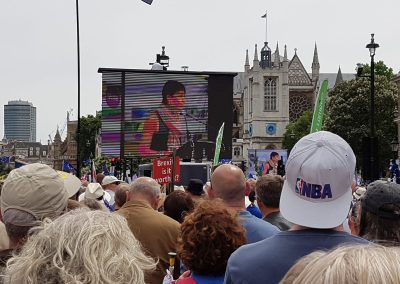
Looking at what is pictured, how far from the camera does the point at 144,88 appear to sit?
2895 cm

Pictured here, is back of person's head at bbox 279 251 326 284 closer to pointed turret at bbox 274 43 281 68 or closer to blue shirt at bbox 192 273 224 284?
blue shirt at bbox 192 273 224 284

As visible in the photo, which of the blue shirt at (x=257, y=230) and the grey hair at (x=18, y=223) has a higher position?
the grey hair at (x=18, y=223)

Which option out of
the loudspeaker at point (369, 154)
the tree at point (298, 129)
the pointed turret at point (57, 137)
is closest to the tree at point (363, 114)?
the tree at point (298, 129)

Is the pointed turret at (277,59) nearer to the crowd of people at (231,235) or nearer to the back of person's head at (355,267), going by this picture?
the crowd of people at (231,235)

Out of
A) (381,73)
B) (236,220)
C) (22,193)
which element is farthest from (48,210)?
(381,73)

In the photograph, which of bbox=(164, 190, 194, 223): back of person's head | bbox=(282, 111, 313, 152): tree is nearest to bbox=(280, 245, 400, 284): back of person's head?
bbox=(164, 190, 194, 223): back of person's head

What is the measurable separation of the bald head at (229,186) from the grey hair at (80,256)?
293cm

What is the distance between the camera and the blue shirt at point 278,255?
317 cm

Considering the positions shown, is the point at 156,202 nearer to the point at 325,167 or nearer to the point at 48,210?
the point at 48,210

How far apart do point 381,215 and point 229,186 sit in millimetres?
1608

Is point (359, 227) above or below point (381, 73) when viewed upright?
below

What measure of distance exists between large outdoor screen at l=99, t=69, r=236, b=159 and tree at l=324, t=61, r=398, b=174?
30999 millimetres

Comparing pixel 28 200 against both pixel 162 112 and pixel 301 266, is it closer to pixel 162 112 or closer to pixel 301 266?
pixel 301 266

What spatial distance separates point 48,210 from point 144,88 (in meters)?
25.5
